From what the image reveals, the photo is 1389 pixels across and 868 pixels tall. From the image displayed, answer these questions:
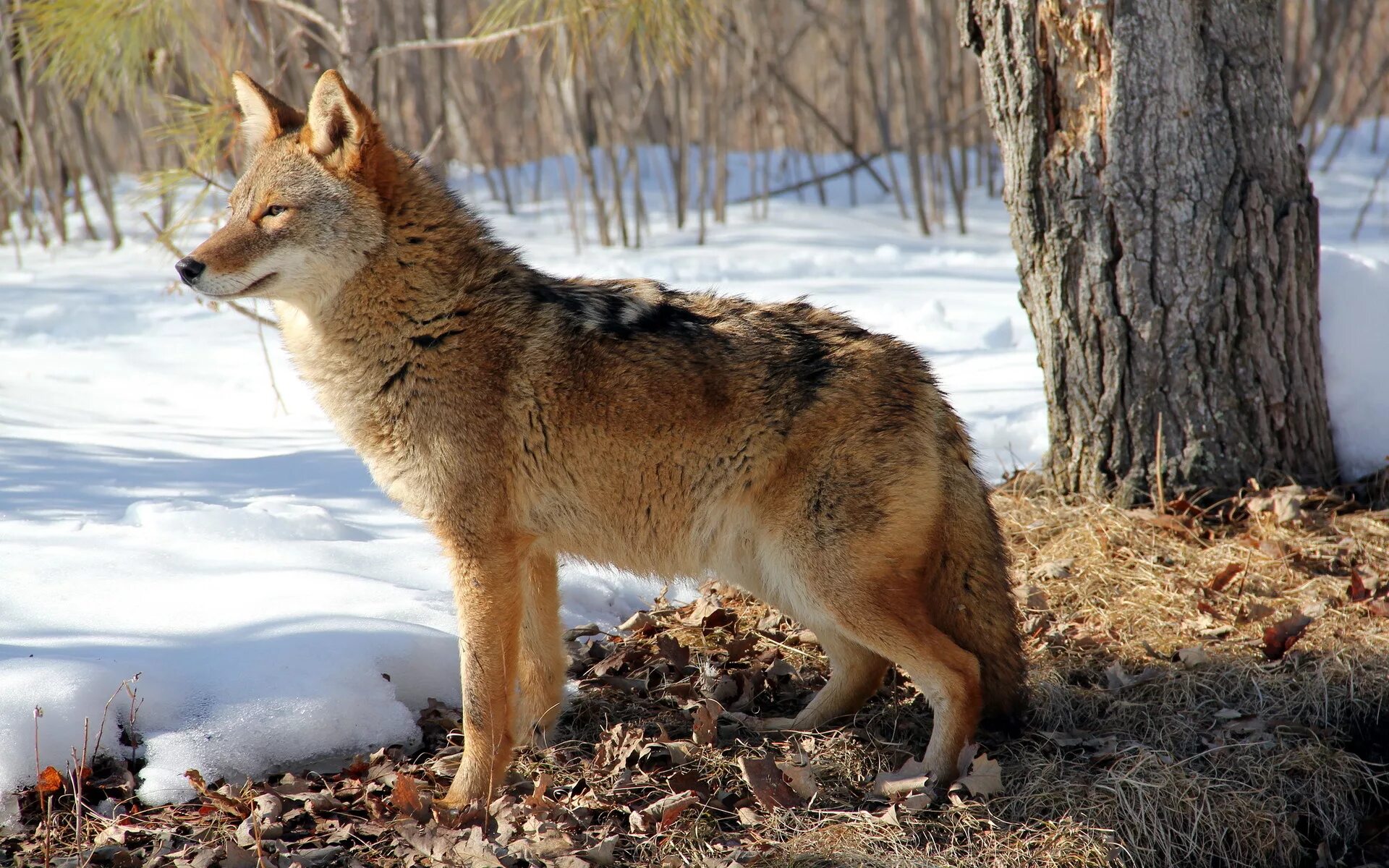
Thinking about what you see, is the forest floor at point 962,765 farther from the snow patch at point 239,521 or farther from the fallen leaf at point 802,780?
the snow patch at point 239,521

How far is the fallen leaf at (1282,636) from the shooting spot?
4070 millimetres

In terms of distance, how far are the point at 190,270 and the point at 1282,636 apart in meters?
4.18

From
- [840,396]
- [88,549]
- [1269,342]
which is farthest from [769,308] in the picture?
[88,549]

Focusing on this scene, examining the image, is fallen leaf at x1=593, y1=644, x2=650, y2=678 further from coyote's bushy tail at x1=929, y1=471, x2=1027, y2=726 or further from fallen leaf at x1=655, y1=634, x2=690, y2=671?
coyote's bushy tail at x1=929, y1=471, x2=1027, y2=726

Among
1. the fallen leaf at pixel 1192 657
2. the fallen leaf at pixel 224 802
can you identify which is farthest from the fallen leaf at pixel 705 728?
the fallen leaf at pixel 1192 657

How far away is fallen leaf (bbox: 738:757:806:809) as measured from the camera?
3.36 m

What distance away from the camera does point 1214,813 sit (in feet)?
11.0

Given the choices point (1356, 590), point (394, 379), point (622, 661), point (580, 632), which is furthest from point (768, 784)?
point (1356, 590)

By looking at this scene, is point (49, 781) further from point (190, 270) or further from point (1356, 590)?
point (1356, 590)

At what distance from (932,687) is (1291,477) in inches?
100

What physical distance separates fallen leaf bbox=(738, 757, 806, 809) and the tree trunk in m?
2.56

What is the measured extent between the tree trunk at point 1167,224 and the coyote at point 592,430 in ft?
5.19

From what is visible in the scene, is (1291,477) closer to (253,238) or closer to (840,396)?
(840,396)

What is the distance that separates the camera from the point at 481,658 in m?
3.40
